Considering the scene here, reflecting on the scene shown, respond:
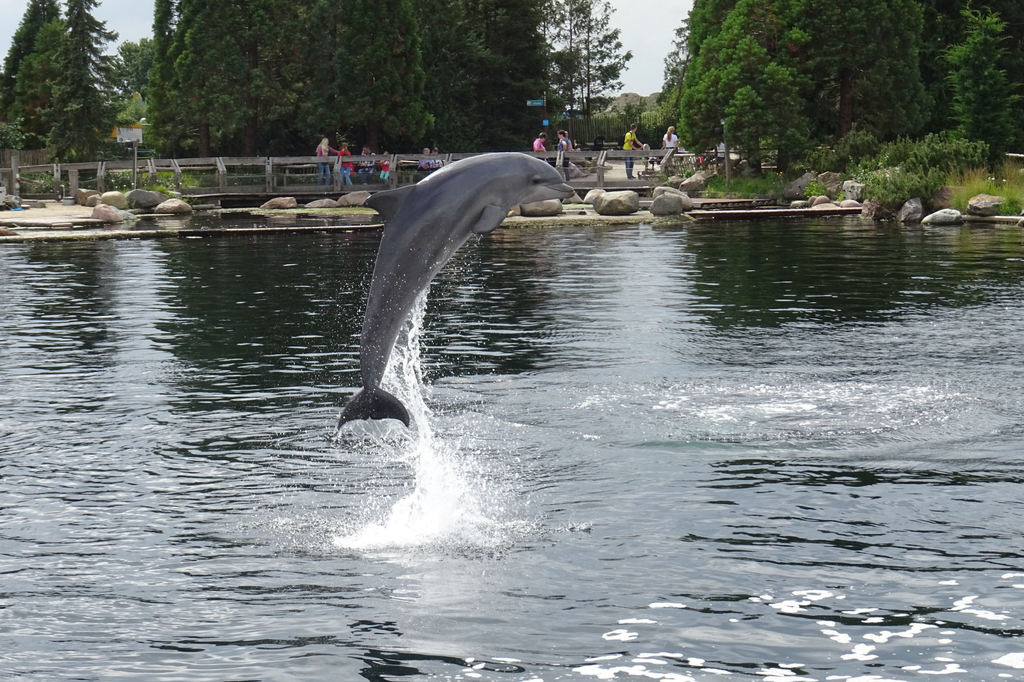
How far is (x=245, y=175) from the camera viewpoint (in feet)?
166

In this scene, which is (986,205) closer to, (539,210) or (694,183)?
(539,210)

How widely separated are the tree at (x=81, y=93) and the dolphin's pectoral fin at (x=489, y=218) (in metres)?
56.6

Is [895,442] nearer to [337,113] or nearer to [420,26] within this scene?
[337,113]

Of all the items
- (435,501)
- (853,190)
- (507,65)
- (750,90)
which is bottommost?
(435,501)

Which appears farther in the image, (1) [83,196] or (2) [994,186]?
(1) [83,196]

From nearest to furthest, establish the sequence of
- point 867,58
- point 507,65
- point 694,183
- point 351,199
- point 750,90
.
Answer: point 750,90, point 867,58, point 351,199, point 694,183, point 507,65

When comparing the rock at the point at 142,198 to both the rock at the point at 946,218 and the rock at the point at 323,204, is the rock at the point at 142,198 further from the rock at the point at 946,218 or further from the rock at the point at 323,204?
the rock at the point at 946,218

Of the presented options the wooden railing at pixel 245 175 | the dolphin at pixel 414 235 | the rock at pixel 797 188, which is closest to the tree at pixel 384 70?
the wooden railing at pixel 245 175

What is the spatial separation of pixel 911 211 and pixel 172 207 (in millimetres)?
24878

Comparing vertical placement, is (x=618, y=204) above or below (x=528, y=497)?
above

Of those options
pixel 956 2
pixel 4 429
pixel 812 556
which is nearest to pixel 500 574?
pixel 812 556

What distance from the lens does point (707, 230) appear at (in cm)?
3656

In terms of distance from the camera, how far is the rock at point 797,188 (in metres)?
45.8

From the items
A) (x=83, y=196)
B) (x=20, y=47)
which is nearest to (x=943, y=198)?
(x=83, y=196)
